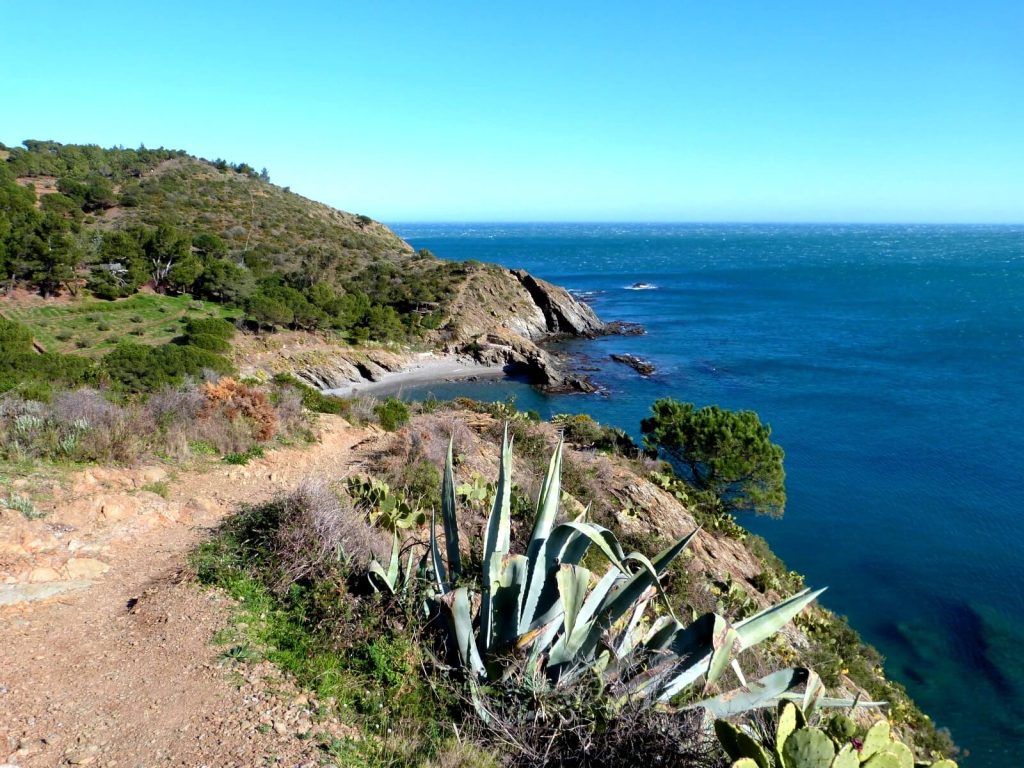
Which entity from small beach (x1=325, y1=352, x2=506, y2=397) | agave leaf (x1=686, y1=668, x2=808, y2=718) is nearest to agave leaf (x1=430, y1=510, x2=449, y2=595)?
agave leaf (x1=686, y1=668, x2=808, y2=718)

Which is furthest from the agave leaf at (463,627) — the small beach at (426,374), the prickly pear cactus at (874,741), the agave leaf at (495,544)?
the small beach at (426,374)

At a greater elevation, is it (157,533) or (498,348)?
(157,533)

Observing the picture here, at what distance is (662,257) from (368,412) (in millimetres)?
132498

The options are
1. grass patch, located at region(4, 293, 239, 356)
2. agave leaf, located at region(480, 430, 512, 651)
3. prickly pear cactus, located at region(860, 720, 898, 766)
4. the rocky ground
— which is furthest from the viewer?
grass patch, located at region(4, 293, 239, 356)

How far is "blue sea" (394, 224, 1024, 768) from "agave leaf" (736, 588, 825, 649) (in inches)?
474

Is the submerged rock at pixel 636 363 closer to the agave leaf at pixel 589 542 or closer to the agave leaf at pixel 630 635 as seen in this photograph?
the agave leaf at pixel 630 635

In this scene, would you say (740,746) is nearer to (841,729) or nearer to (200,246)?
(841,729)

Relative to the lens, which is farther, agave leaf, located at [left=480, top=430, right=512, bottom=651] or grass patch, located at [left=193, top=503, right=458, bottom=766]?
agave leaf, located at [left=480, top=430, right=512, bottom=651]

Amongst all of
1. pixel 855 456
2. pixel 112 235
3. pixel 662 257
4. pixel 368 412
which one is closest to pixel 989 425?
pixel 855 456

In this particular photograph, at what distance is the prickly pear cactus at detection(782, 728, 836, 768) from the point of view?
2.92m

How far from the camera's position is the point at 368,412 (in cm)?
1291

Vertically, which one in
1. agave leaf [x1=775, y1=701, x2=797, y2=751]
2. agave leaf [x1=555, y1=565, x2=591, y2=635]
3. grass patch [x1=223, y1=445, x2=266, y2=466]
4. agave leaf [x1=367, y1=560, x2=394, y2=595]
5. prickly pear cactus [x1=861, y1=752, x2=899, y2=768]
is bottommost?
grass patch [x1=223, y1=445, x2=266, y2=466]

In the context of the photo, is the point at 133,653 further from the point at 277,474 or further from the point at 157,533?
the point at 277,474

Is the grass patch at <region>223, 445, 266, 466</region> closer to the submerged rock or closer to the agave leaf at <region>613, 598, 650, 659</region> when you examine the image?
the agave leaf at <region>613, 598, 650, 659</region>
